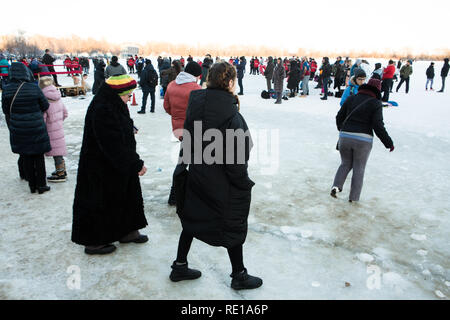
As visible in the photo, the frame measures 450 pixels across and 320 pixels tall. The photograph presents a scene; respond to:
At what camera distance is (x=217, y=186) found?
2.22 meters

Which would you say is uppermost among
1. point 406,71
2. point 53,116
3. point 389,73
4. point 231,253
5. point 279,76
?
point 406,71

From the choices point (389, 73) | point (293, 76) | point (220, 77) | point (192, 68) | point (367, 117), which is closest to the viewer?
point (220, 77)

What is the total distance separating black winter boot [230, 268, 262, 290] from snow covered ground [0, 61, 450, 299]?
0.17 feet

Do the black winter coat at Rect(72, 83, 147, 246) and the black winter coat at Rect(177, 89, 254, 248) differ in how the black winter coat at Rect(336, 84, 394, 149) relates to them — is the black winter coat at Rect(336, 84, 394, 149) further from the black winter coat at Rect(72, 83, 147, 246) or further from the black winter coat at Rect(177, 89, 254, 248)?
the black winter coat at Rect(72, 83, 147, 246)

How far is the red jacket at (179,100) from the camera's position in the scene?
13.1ft

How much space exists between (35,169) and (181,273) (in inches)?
113

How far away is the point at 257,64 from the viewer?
27.6 metres

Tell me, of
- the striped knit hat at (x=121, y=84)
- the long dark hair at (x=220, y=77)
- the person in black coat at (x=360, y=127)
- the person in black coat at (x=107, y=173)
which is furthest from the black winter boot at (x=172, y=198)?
the person in black coat at (x=360, y=127)

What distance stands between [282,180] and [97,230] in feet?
9.85

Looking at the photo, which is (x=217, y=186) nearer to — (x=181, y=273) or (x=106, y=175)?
(x=181, y=273)

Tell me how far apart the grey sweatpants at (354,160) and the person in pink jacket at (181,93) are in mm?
2057

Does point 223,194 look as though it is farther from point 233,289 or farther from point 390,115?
point 390,115

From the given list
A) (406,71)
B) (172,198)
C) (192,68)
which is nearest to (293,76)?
(406,71)

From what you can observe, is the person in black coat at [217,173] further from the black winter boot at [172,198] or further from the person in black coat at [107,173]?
the black winter boot at [172,198]
